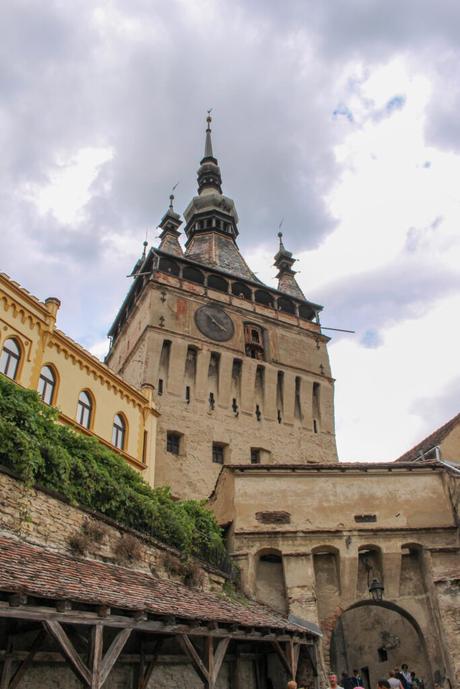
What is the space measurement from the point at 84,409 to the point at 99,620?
43.6 feet

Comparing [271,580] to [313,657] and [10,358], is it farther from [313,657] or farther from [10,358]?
[10,358]

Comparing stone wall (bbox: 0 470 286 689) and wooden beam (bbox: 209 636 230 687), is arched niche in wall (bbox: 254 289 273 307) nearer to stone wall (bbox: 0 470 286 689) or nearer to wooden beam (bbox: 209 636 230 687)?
stone wall (bbox: 0 470 286 689)

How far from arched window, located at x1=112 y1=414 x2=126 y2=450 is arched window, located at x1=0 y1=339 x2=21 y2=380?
5.26 m

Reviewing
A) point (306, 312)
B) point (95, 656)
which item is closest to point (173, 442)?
point (306, 312)

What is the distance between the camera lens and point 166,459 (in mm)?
26438

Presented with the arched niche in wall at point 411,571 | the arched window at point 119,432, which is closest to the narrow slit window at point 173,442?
the arched window at point 119,432

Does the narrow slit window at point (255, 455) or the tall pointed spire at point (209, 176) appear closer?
the narrow slit window at point (255, 455)

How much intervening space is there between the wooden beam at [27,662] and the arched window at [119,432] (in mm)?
12982

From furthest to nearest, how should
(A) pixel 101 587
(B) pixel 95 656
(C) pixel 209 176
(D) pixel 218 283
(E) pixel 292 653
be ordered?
1. (C) pixel 209 176
2. (D) pixel 218 283
3. (E) pixel 292 653
4. (A) pixel 101 587
5. (B) pixel 95 656

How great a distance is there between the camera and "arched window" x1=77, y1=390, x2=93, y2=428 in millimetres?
20203

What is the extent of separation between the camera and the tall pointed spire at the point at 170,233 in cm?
3731

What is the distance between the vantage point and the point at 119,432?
22.2 meters

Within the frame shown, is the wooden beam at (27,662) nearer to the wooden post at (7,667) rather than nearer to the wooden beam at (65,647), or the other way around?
the wooden post at (7,667)

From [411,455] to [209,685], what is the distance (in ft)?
62.0
